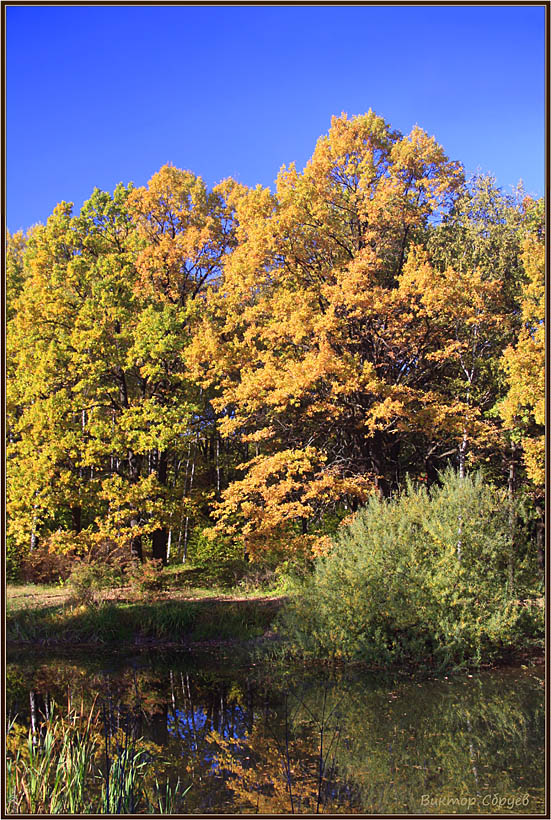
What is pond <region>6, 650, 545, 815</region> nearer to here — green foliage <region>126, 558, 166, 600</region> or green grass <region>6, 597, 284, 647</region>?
green grass <region>6, 597, 284, 647</region>

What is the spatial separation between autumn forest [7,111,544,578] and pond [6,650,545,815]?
4891mm

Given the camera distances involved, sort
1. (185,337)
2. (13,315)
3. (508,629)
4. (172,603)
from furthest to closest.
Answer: (13,315)
(185,337)
(172,603)
(508,629)

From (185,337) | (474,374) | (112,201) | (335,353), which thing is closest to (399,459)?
(474,374)

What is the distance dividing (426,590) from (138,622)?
22.5ft

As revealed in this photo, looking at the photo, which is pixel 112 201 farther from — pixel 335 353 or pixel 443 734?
pixel 443 734

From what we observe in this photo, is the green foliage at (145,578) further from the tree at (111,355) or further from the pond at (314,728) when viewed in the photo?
the pond at (314,728)

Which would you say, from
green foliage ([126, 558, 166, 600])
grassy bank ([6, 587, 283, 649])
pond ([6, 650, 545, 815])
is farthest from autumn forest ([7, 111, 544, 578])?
pond ([6, 650, 545, 815])

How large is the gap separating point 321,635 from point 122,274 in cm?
1205

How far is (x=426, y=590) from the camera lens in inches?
464

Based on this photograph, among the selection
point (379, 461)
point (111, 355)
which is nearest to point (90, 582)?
point (111, 355)

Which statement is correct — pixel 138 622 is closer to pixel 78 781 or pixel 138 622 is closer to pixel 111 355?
pixel 111 355

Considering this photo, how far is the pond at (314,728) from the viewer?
264 inches

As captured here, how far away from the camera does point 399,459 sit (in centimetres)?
2069

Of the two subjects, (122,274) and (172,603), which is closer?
(172,603)
